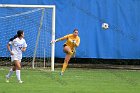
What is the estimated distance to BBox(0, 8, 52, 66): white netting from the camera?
22.3m

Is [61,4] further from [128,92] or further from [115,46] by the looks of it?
[128,92]

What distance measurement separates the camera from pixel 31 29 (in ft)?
74.0

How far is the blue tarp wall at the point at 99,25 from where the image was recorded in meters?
22.8

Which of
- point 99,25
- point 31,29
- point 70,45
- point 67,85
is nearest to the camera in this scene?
point 67,85

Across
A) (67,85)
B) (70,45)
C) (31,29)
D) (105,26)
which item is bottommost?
(67,85)

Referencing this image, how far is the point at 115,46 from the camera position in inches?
902

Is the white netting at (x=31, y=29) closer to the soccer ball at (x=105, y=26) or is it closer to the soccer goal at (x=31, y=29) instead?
the soccer goal at (x=31, y=29)

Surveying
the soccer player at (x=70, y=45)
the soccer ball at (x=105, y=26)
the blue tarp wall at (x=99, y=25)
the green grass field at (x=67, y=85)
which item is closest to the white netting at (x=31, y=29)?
the blue tarp wall at (x=99, y=25)

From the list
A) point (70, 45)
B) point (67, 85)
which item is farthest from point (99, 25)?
point (67, 85)

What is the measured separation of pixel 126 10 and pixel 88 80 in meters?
6.60

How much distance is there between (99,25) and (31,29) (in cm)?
322

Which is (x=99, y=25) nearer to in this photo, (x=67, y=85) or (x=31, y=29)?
(x=31, y=29)

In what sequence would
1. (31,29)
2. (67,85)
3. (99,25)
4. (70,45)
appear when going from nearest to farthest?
(67,85) → (70,45) → (31,29) → (99,25)

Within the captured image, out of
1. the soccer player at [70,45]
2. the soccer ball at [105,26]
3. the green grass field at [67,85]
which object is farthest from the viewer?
the soccer ball at [105,26]
